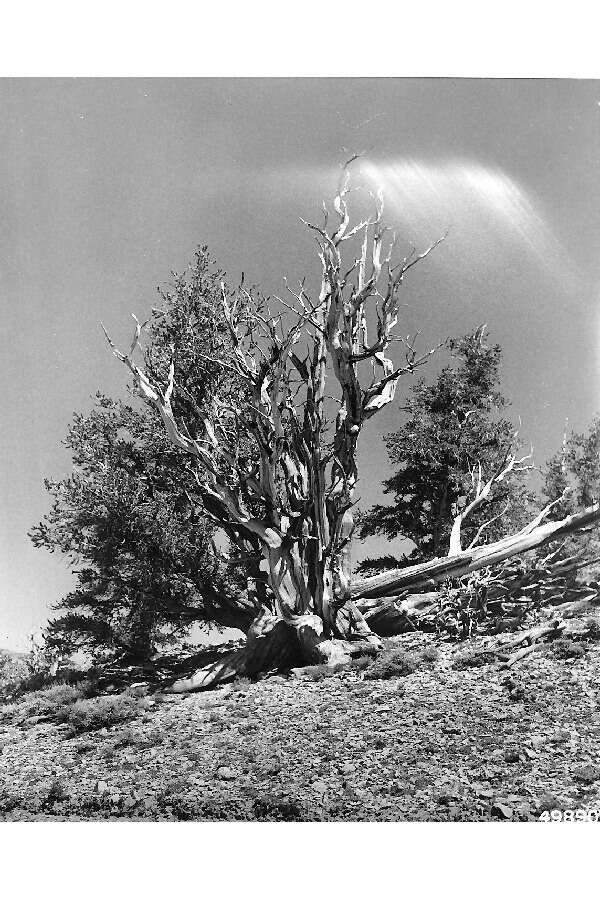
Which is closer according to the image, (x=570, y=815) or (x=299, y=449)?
(x=570, y=815)

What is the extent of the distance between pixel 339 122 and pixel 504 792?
5981 millimetres

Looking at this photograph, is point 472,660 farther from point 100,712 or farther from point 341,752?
point 100,712

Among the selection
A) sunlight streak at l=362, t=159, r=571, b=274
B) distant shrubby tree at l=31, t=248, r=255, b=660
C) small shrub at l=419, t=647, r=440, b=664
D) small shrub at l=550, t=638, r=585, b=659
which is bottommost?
small shrub at l=550, t=638, r=585, b=659

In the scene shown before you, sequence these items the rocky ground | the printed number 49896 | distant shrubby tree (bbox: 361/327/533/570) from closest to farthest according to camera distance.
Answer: the printed number 49896
the rocky ground
distant shrubby tree (bbox: 361/327/533/570)

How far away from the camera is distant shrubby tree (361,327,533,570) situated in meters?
7.84

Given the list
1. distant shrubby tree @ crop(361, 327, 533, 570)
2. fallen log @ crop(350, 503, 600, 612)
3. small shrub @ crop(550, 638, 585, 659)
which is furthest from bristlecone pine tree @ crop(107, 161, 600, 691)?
small shrub @ crop(550, 638, 585, 659)

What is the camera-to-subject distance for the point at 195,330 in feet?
27.6

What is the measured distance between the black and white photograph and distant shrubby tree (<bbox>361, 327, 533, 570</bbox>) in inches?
1.3

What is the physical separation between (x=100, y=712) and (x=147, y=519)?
6.37 ft

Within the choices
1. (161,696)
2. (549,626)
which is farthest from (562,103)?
(161,696)

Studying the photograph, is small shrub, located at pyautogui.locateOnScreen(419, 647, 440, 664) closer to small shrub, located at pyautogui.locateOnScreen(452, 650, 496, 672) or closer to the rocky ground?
the rocky ground

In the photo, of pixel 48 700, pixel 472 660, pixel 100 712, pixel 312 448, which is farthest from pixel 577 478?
pixel 48 700

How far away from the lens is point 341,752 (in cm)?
666

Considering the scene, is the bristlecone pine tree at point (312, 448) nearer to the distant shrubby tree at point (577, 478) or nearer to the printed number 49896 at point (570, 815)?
the distant shrubby tree at point (577, 478)
